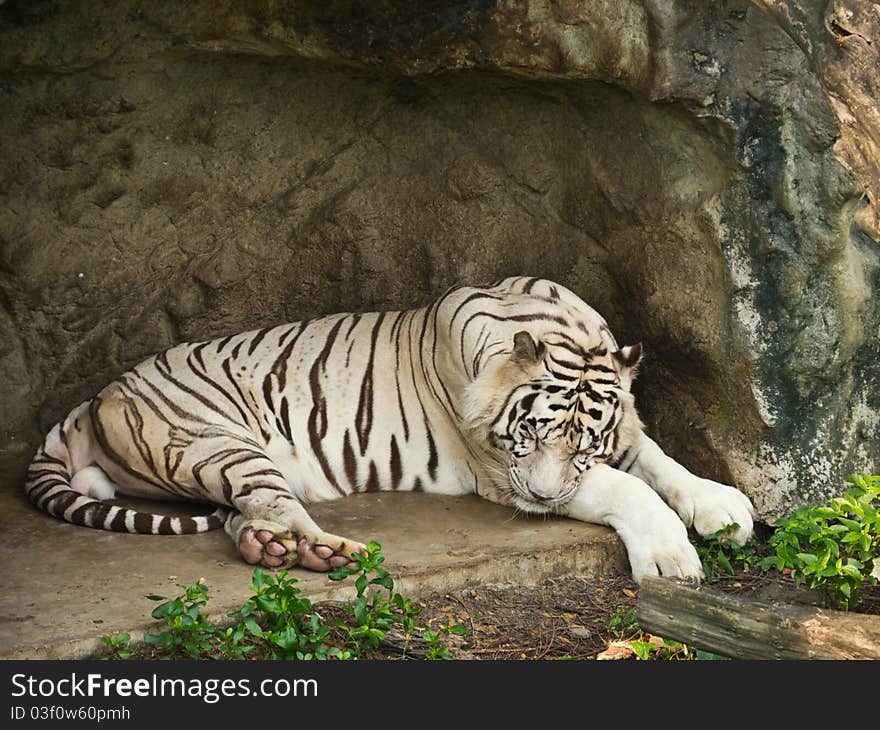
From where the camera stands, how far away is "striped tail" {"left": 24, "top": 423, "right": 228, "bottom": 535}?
4.36 meters

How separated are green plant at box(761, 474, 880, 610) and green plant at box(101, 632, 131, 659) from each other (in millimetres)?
1941

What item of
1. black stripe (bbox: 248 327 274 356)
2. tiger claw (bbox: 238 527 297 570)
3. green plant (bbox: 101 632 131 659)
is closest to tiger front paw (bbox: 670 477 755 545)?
tiger claw (bbox: 238 527 297 570)

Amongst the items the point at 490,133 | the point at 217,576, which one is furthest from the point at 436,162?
the point at 217,576

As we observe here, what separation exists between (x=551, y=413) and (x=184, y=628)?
155cm

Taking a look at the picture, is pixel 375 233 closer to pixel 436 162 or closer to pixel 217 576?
pixel 436 162

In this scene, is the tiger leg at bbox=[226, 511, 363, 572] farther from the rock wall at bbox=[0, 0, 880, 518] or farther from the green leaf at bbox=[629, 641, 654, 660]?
the rock wall at bbox=[0, 0, 880, 518]

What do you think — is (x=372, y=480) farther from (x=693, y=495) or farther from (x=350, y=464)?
(x=693, y=495)

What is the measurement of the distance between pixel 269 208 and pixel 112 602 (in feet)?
6.79

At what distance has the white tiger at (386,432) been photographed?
172 inches

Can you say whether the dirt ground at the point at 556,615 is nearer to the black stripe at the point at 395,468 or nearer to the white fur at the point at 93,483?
the black stripe at the point at 395,468

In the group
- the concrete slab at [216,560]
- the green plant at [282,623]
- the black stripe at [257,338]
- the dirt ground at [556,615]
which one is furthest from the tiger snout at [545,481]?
the black stripe at [257,338]

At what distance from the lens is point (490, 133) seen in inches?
203

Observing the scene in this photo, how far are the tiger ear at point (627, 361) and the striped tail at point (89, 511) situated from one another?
1496 mm

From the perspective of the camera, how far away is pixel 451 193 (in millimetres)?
5273
